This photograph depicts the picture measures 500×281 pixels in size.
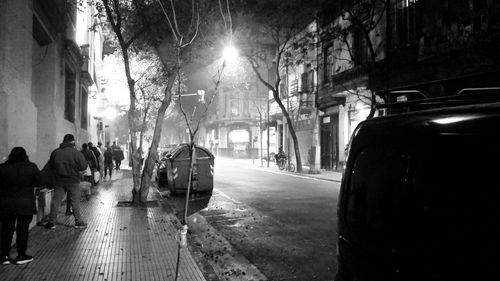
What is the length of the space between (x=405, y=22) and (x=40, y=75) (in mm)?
16346

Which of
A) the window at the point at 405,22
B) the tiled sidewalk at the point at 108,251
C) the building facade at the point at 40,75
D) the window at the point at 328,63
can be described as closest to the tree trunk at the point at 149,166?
the tiled sidewalk at the point at 108,251

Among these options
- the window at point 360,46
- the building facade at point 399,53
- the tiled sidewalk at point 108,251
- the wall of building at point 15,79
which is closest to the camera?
the tiled sidewalk at point 108,251

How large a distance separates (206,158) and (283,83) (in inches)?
960

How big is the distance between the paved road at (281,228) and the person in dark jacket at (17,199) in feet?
11.4

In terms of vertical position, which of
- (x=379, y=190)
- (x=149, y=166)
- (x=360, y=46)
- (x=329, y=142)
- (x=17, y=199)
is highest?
(x=360, y=46)

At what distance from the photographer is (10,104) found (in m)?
7.16

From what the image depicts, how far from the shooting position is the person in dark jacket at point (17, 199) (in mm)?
5762

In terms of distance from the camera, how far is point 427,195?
2.24 m

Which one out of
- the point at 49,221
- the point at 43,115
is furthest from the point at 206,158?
the point at 49,221

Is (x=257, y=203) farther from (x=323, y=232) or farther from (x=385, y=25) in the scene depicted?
(x=385, y=25)

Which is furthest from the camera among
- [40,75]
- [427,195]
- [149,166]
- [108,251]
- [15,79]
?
[40,75]

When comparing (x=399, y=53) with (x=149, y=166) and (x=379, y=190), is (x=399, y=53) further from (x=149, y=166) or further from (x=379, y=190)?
(x=379, y=190)

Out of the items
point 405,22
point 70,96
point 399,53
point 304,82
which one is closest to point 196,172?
point 70,96

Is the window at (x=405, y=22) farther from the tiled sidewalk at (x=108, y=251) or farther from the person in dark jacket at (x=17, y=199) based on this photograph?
the person in dark jacket at (x=17, y=199)
